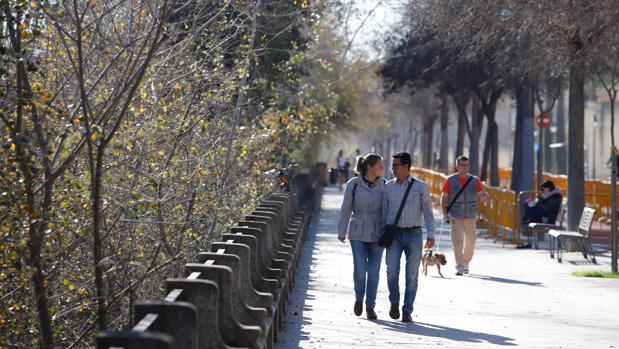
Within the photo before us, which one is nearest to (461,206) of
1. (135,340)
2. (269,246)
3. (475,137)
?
(269,246)

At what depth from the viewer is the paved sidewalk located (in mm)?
12820

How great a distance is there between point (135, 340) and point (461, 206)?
15312 mm

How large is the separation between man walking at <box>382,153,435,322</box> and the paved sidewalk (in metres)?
0.39

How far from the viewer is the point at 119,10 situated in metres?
15.6

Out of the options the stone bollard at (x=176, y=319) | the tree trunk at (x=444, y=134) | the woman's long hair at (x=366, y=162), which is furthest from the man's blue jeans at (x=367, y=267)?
the tree trunk at (x=444, y=134)

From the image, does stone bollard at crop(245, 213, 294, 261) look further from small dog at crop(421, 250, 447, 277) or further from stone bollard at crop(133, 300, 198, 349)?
stone bollard at crop(133, 300, 198, 349)

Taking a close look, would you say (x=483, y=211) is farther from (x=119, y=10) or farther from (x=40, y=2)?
(x=40, y=2)

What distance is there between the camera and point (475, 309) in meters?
15.7

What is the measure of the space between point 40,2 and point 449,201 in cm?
1213

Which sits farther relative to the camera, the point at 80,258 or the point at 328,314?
the point at 328,314

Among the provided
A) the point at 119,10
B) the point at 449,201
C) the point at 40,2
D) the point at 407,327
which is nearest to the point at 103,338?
the point at 40,2

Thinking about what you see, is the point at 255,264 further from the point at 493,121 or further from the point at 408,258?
the point at 493,121

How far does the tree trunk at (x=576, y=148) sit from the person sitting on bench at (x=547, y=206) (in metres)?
0.28

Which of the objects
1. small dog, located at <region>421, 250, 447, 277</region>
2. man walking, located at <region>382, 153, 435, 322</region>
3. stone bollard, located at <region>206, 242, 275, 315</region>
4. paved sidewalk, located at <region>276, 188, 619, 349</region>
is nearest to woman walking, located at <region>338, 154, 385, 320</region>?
man walking, located at <region>382, 153, 435, 322</region>
